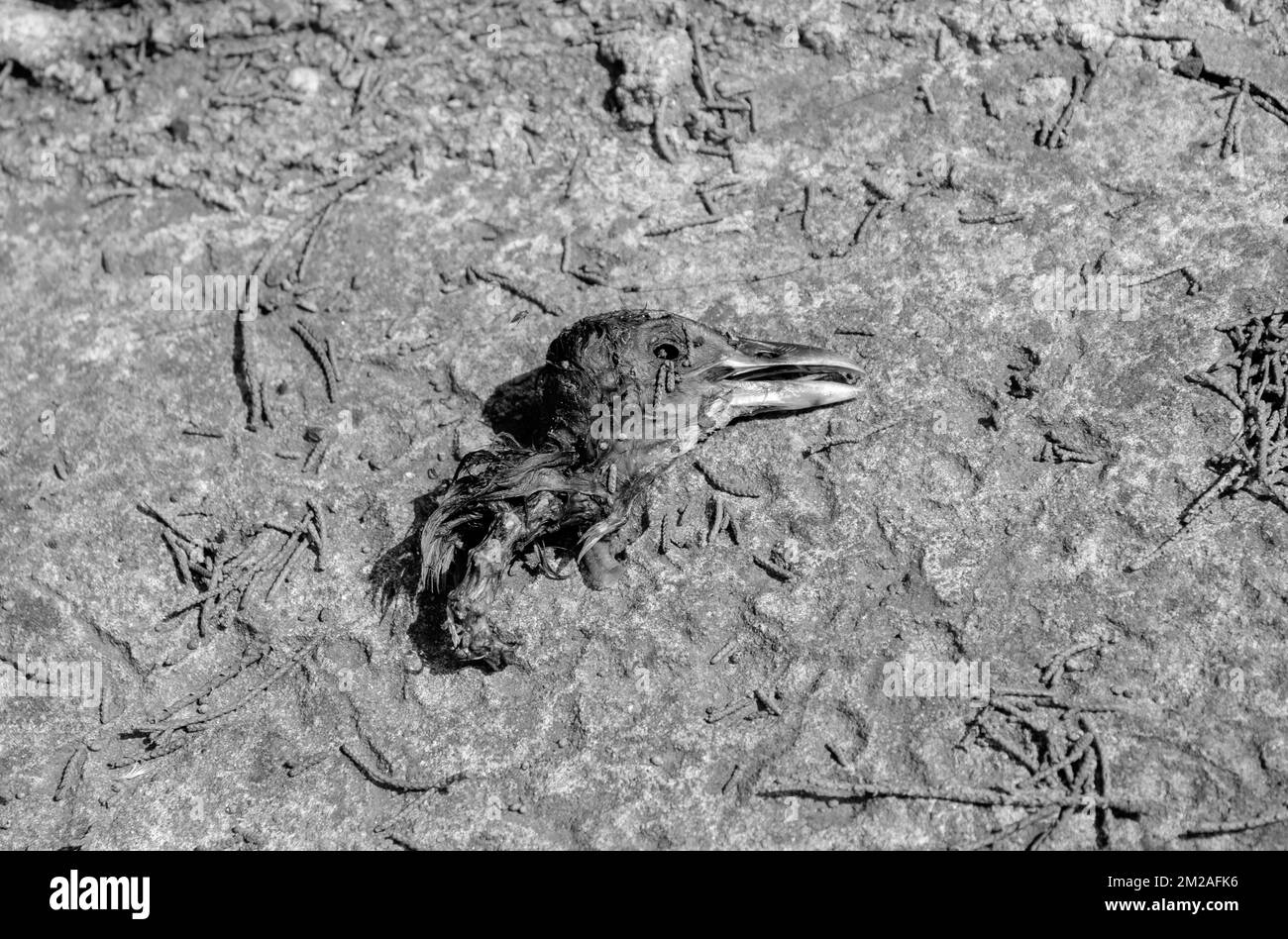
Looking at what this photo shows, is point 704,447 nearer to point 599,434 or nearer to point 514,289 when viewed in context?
point 599,434

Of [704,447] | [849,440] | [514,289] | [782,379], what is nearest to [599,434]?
[704,447]

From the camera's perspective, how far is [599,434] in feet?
18.3

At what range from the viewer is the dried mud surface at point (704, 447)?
4.80 metres

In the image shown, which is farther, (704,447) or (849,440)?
(704,447)

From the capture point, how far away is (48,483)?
618 cm

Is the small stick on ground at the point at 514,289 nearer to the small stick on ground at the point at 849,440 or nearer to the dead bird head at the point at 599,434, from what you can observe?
the dead bird head at the point at 599,434

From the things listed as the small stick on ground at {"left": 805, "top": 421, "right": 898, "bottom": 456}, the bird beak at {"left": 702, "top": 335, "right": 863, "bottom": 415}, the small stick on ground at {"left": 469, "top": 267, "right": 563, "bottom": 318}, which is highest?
the small stick on ground at {"left": 469, "top": 267, "right": 563, "bottom": 318}

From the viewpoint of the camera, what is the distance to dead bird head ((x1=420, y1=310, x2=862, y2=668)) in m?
5.30

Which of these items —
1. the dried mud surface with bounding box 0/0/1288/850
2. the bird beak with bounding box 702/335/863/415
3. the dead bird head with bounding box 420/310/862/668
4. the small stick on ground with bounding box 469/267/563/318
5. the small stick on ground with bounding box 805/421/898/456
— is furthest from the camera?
the small stick on ground with bounding box 469/267/563/318

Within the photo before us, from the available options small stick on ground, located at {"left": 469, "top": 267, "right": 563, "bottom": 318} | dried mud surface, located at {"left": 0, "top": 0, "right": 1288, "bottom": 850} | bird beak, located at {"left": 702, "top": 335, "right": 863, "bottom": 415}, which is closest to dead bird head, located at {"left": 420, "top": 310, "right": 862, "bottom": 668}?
bird beak, located at {"left": 702, "top": 335, "right": 863, "bottom": 415}

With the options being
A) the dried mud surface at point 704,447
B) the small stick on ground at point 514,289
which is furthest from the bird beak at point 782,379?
the small stick on ground at point 514,289

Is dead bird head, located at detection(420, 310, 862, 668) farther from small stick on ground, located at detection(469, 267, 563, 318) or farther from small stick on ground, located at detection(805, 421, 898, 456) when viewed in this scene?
small stick on ground, located at detection(469, 267, 563, 318)

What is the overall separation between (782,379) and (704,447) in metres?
0.49

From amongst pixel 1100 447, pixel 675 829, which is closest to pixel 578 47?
pixel 1100 447
